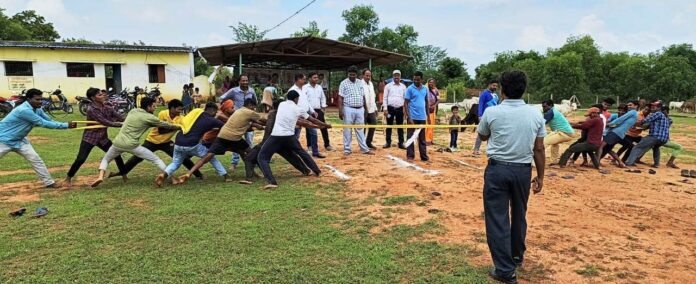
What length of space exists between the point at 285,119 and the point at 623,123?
6864 millimetres

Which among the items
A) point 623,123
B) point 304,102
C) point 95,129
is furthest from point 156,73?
point 623,123

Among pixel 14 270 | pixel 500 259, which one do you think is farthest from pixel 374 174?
pixel 14 270

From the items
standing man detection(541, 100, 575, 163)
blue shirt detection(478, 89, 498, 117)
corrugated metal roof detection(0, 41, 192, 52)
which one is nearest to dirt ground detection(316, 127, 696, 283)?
standing man detection(541, 100, 575, 163)

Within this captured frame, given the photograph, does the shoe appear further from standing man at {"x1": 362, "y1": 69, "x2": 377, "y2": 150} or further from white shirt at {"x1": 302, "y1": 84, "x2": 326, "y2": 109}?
white shirt at {"x1": 302, "y1": 84, "x2": 326, "y2": 109}

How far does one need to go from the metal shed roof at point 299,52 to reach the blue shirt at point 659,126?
41.3ft

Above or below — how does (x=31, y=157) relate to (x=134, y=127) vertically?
below

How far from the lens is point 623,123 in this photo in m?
9.45

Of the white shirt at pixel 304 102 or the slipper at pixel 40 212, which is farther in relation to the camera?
the white shirt at pixel 304 102

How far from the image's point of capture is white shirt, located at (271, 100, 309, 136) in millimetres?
7020

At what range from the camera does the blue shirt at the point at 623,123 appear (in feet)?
30.9

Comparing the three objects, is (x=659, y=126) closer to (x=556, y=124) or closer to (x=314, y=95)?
(x=556, y=124)

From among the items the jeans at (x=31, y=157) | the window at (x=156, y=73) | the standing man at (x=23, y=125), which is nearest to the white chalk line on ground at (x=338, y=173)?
the standing man at (x=23, y=125)

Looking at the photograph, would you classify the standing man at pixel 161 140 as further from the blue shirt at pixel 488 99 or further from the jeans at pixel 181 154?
the blue shirt at pixel 488 99

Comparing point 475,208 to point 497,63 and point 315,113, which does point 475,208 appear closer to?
point 315,113
